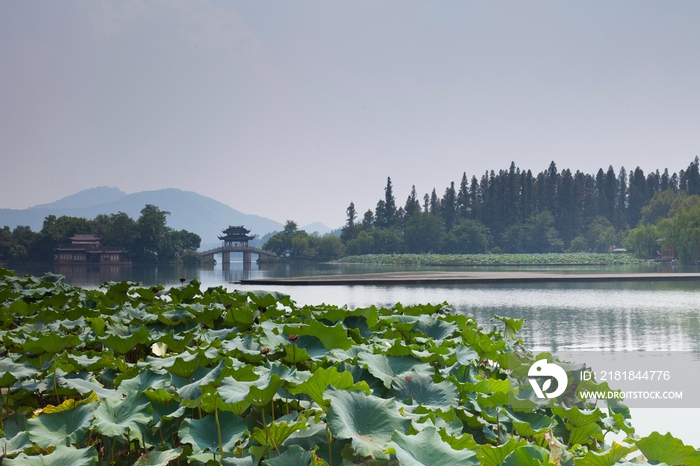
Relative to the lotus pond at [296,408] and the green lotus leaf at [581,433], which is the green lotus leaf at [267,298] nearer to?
the lotus pond at [296,408]

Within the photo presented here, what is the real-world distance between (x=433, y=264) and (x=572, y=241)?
68.9ft

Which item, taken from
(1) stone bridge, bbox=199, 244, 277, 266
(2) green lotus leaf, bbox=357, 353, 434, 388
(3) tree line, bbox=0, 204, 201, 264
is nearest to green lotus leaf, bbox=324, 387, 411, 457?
(2) green lotus leaf, bbox=357, 353, 434, 388

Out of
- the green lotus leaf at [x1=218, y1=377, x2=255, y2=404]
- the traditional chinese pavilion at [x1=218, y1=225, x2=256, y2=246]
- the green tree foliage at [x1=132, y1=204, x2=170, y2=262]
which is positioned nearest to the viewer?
the green lotus leaf at [x1=218, y1=377, x2=255, y2=404]

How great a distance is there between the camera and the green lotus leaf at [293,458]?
2.77 ft

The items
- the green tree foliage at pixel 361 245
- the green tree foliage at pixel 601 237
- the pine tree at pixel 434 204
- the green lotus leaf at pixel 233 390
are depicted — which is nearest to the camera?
the green lotus leaf at pixel 233 390

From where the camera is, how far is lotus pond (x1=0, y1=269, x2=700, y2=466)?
887 mm

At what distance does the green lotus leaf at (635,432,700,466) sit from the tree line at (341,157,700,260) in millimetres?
48771

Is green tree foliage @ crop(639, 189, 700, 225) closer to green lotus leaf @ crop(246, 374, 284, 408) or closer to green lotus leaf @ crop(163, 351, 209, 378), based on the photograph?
green lotus leaf @ crop(163, 351, 209, 378)

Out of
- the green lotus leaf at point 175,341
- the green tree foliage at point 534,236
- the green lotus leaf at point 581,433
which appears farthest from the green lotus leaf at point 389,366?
the green tree foliage at point 534,236

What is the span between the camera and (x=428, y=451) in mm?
807

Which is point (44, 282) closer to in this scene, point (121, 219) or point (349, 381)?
point (349, 381)

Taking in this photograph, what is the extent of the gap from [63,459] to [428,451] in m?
0.56

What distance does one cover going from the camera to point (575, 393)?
1621 millimetres

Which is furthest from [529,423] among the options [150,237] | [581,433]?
[150,237]
